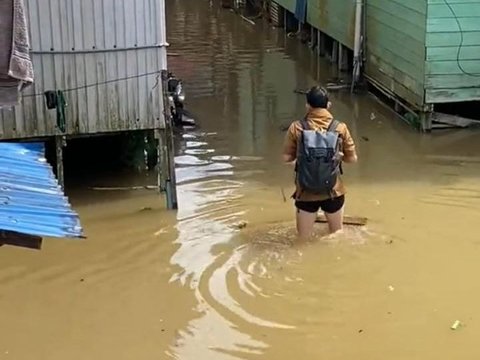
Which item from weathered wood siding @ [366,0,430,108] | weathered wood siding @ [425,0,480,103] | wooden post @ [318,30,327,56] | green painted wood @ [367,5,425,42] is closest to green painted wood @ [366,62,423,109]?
weathered wood siding @ [366,0,430,108]

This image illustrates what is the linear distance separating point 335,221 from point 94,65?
280cm

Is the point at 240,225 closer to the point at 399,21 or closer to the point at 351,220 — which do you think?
the point at 351,220

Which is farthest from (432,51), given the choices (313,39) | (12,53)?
(12,53)

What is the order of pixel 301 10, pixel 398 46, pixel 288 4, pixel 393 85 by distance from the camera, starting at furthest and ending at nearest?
1. pixel 288 4
2. pixel 301 10
3. pixel 393 85
4. pixel 398 46

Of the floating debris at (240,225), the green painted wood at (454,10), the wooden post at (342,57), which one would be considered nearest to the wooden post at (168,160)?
the floating debris at (240,225)

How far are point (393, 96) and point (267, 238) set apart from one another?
5411 mm

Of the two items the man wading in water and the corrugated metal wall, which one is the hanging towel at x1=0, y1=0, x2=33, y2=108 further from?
the corrugated metal wall

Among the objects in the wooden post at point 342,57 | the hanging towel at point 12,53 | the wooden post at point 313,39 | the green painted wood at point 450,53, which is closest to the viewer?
the hanging towel at point 12,53

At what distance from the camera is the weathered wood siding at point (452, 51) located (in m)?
11.7

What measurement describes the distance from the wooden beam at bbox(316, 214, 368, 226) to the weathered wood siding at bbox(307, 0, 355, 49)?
7.07 metres

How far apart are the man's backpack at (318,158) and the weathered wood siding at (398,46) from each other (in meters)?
4.59

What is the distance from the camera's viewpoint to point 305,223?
27.1 feet

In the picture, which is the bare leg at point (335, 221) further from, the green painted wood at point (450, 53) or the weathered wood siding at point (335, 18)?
the weathered wood siding at point (335, 18)

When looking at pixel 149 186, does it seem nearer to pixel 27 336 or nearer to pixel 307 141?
pixel 307 141
